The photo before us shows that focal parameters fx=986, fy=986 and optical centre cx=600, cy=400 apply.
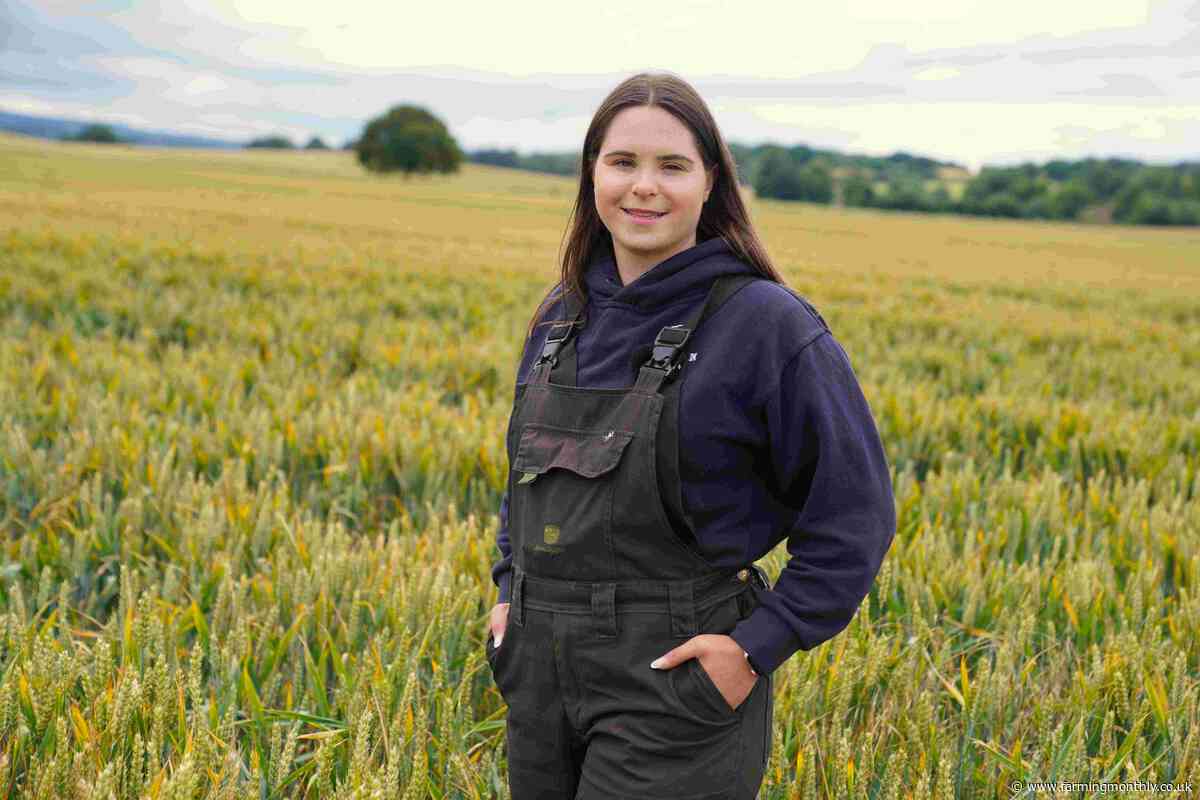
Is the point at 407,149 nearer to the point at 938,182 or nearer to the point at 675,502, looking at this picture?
the point at 938,182

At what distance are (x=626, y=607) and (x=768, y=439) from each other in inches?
15.1

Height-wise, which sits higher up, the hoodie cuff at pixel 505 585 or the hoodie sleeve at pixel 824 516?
the hoodie sleeve at pixel 824 516

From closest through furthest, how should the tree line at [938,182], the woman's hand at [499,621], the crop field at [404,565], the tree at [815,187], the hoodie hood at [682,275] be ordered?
the hoodie hood at [682,275] → the woman's hand at [499,621] → the crop field at [404,565] → the tree line at [938,182] → the tree at [815,187]

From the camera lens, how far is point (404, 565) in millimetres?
3287

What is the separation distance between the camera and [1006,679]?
2.48 meters

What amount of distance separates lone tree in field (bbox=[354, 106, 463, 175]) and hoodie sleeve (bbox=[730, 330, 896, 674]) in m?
81.2

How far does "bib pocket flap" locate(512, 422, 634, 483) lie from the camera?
5.53 ft

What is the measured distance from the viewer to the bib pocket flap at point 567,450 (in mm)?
1686

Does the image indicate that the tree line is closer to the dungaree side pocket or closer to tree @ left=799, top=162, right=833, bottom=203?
tree @ left=799, top=162, right=833, bottom=203

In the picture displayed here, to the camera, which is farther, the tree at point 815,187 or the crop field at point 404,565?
the tree at point 815,187

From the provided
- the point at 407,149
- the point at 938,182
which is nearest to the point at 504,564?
the point at 407,149

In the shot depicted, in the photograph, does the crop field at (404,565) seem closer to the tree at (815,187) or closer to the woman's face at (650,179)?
the woman's face at (650,179)

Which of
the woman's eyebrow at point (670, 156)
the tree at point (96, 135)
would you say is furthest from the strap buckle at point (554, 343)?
the tree at point (96, 135)

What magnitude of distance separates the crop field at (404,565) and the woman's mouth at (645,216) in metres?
1.09
